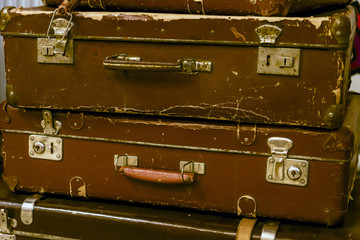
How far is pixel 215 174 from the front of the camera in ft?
4.87

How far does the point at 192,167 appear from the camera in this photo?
1495 millimetres

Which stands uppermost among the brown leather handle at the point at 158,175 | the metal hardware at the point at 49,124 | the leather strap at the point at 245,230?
the metal hardware at the point at 49,124

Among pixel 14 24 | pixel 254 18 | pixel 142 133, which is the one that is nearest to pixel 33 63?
pixel 14 24

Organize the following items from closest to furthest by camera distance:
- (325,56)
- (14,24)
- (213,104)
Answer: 1. (325,56)
2. (213,104)
3. (14,24)

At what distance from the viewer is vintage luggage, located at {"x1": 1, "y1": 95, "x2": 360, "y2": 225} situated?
1.40m

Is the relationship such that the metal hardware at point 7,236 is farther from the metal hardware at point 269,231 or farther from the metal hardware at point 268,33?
the metal hardware at point 268,33

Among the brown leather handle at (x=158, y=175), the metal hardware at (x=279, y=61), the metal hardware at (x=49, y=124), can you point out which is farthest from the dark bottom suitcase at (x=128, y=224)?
the metal hardware at (x=279, y=61)

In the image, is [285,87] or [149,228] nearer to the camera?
[285,87]

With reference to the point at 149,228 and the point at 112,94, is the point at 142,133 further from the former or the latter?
the point at 149,228

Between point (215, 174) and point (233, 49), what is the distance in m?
0.36

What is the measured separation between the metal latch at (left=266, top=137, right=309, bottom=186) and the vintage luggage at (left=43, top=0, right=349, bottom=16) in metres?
0.35

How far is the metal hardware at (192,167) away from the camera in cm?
149

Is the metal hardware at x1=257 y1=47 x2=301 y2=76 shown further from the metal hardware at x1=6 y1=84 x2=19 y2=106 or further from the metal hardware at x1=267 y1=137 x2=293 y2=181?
the metal hardware at x1=6 y1=84 x2=19 y2=106

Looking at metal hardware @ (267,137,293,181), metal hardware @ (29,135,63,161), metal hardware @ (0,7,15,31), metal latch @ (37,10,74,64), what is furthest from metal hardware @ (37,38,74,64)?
metal hardware @ (267,137,293,181)
